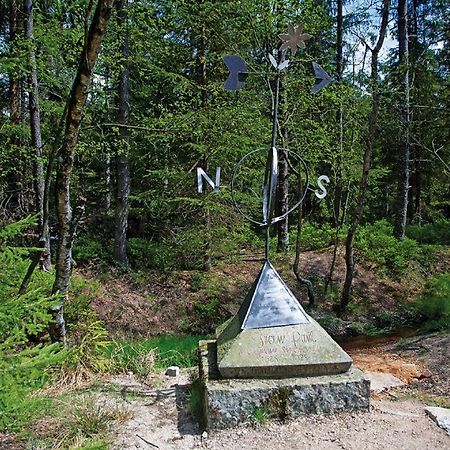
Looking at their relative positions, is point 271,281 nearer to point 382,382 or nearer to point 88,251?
point 382,382

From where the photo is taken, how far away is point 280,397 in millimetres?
3381

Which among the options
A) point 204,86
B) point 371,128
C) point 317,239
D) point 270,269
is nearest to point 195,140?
point 204,86

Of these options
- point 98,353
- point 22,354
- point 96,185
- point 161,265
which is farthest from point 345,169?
point 22,354

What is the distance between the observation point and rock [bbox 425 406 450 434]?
3.36m

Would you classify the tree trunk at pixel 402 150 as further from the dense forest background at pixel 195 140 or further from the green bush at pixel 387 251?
the green bush at pixel 387 251

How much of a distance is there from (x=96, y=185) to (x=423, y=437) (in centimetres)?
1068

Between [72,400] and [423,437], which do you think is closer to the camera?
[423,437]

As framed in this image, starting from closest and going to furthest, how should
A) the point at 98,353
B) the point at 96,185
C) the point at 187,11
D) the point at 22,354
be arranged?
the point at 22,354 → the point at 98,353 → the point at 187,11 → the point at 96,185

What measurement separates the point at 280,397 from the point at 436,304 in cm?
709

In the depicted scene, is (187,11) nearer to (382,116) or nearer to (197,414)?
(382,116)

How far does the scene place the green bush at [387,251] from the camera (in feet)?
37.9

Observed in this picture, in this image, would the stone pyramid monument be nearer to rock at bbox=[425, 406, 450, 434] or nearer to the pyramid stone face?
the pyramid stone face

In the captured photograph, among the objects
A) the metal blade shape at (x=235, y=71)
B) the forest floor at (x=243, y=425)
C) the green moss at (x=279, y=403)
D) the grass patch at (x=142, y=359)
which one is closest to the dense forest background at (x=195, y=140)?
the grass patch at (x=142, y=359)

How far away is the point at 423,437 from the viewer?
318 centimetres
